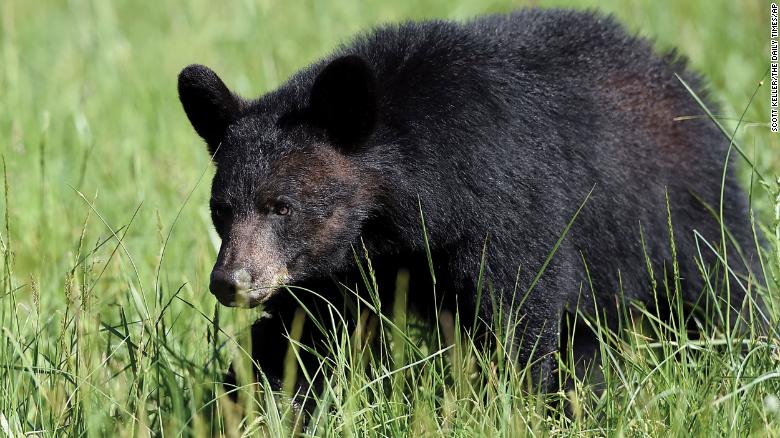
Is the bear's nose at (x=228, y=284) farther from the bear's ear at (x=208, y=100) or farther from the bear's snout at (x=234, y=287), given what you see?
the bear's ear at (x=208, y=100)

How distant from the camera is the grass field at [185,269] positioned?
356 centimetres

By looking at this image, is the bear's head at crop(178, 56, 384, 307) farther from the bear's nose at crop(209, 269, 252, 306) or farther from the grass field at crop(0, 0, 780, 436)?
the grass field at crop(0, 0, 780, 436)

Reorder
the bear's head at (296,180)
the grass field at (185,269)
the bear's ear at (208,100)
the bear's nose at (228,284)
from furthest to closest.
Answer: the bear's ear at (208,100), the bear's head at (296,180), the bear's nose at (228,284), the grass field at (185,269)

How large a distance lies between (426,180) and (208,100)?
943 mm

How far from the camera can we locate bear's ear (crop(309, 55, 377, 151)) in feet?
13.3

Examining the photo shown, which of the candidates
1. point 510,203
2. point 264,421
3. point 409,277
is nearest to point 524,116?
point 510,203

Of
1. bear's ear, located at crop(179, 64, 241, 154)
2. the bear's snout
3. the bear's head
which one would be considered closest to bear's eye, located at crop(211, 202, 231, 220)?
the bear's head

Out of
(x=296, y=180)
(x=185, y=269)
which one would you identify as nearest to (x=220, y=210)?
(x=296, y=180)

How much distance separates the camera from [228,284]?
3.85m

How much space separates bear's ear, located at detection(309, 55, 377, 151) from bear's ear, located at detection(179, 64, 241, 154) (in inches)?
14.5

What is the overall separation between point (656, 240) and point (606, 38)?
3.20ft

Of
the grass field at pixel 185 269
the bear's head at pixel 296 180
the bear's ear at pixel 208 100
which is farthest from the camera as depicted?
the bear's ear at pixel 208 100

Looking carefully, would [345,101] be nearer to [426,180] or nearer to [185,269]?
[426,180]

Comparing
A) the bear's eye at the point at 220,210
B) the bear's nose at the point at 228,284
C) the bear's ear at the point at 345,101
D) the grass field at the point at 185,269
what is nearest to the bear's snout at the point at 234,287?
the bear's nose at the point at 228,284
